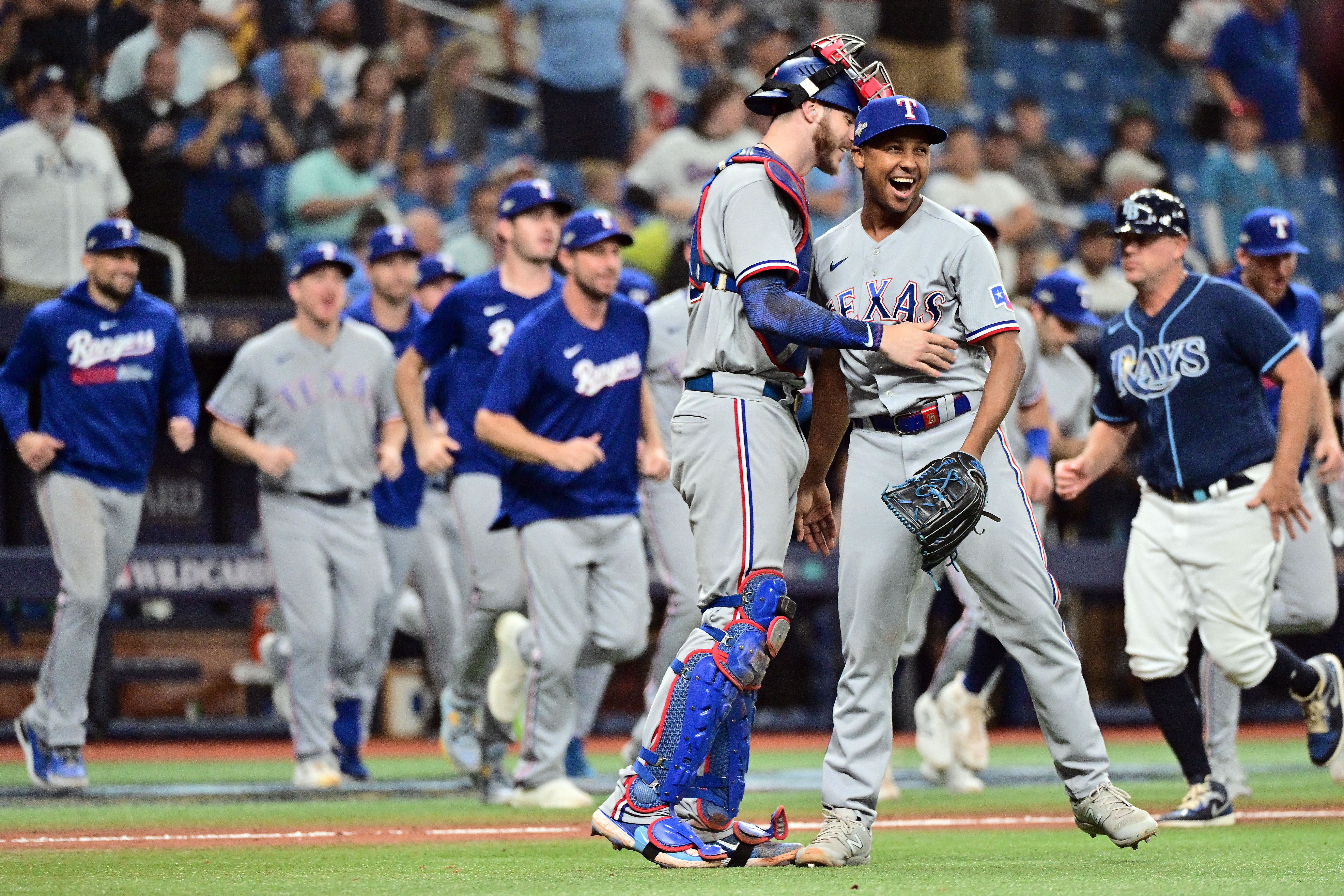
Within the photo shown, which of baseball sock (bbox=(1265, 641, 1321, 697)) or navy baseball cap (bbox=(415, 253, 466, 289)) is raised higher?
navy baseball cap (bbox=(415, 253, 466, 289))

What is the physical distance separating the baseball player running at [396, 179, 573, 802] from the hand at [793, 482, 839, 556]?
2.74m

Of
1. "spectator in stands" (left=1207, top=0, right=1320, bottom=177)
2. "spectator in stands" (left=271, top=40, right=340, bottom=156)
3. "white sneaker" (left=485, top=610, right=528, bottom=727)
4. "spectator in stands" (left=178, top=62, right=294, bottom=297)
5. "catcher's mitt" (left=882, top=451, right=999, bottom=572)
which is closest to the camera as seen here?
"catcher's mitt" (left=882, top=451, right=999, bottom=572)

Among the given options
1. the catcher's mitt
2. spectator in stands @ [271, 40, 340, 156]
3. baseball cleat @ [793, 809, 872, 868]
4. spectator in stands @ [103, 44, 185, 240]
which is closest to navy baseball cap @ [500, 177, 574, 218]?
the catcher's mitt

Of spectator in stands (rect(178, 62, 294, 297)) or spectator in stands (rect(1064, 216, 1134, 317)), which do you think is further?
spectator in stands (rect(1064, 216, 1134, 317))

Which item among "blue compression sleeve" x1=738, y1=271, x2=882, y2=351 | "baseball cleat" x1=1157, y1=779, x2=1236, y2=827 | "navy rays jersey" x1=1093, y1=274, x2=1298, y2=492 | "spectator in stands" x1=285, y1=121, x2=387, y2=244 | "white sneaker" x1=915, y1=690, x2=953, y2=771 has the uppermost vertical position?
"blue compression sleeve" x1=738, y1=271, x2=882, y2=351

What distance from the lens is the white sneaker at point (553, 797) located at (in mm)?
7000

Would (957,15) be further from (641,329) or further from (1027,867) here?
(1027,867)

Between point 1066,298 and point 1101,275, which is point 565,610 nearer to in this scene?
point 1066,298

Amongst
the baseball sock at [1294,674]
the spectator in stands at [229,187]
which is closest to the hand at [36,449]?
the spectator in stands at [229,187]

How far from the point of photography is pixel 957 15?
15.2m

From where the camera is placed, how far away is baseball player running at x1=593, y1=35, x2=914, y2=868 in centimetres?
463

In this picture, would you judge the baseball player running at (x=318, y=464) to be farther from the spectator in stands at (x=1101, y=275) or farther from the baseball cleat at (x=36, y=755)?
the spectator in stands at (x=1101, y=275)

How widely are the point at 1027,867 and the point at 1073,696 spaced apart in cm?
48

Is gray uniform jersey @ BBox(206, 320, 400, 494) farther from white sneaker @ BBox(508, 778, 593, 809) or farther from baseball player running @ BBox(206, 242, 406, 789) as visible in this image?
white sneaker @ BBox(508, 778, 593, 809)
